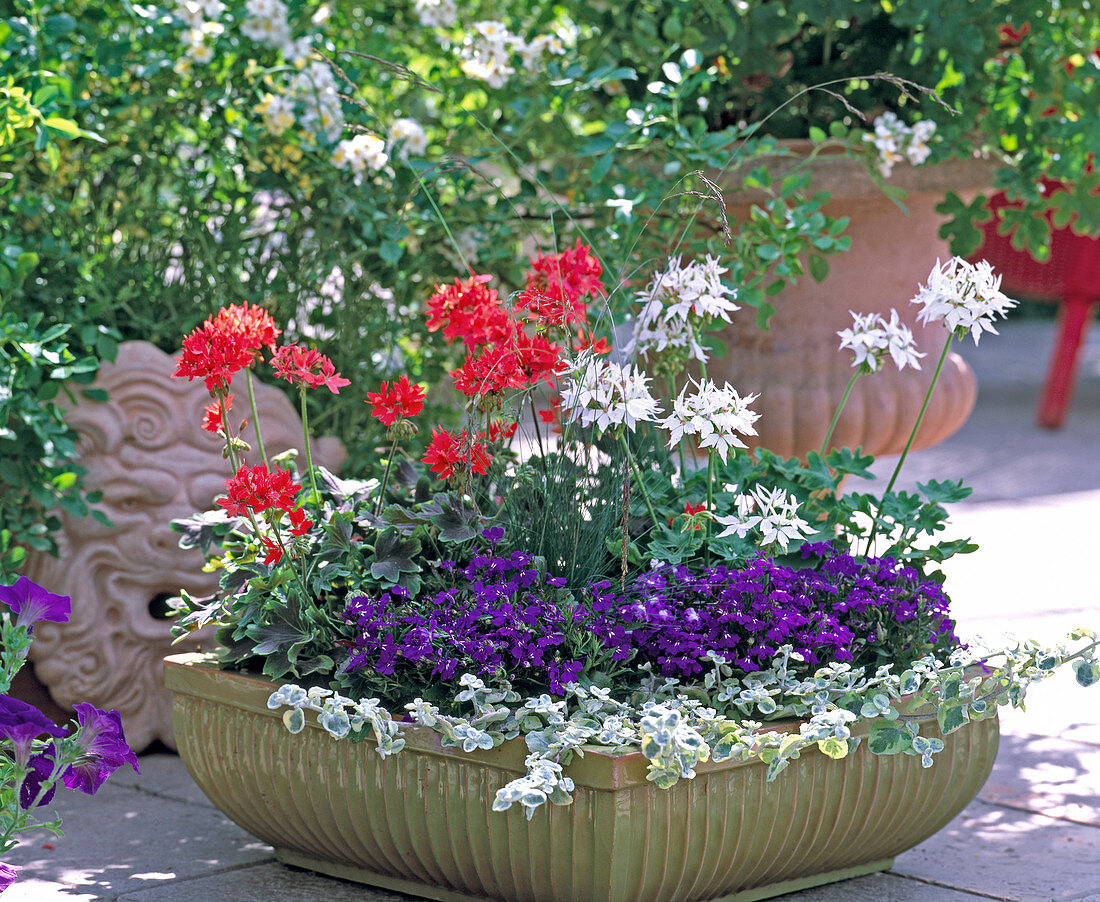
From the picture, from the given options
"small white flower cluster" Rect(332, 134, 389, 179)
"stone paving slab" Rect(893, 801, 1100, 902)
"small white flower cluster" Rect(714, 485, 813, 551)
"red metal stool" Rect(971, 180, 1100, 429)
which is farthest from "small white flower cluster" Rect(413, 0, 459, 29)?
"red metal stool" Rect(971, 180, 1100, 429)

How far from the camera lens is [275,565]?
1.97 m

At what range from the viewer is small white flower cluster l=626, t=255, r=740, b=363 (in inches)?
80.1

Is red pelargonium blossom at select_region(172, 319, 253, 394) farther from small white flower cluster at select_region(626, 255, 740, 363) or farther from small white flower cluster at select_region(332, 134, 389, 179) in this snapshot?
small white flower cluster at select_region(332, 134, 389, 179)

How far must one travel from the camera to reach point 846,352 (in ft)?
9.46

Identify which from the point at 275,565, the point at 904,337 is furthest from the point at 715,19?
the point at 275,565

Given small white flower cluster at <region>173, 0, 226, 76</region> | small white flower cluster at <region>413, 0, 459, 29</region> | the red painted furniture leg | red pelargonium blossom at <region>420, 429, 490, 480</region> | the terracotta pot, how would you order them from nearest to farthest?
red pelargonium blossom at <region>420, 429, 490, 480</region>
small white flower cluster at <region>173, 0, 226, 76</region>
small white flower cluster at <region>413, 0, 459, 29</region>
the terracotta pot
the red painted furniture leg

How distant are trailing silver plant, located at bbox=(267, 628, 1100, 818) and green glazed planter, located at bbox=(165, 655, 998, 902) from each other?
4cm

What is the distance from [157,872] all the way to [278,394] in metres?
1.01

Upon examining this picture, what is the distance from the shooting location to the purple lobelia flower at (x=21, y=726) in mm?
1484

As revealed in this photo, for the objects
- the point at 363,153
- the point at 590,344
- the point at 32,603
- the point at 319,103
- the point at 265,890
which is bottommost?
the point at 265,890

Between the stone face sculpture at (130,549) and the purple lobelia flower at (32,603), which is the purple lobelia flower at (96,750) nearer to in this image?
the purple lobelia flower at (32,603)

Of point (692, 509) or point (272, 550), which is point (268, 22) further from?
point (692, 509)

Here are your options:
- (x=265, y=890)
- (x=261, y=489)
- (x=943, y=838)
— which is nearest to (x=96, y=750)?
(x=261, y=489)

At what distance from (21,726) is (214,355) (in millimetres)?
553
